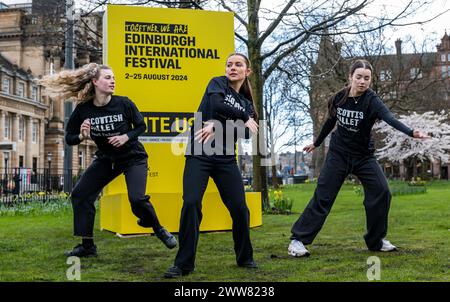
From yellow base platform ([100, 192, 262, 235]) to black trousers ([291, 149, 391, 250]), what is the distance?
249 cm

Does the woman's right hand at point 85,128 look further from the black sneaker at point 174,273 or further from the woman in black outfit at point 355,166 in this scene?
the woman in black outfit at point 355,166

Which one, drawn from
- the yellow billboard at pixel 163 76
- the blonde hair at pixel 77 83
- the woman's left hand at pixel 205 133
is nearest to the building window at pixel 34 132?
the yellow billboard at pixel 163 76

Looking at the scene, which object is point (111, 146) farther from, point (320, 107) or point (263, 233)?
point (320, 107)

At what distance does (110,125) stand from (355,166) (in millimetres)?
2642

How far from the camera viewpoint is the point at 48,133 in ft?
211

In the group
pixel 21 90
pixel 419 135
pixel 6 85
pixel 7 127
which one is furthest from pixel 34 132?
pixel 419 135

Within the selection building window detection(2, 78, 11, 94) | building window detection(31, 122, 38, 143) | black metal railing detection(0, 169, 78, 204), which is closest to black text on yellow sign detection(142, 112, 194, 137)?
black metal railing detection(0, 169, 78, 204)

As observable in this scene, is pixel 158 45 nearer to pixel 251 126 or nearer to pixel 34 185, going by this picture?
pixel 251 126

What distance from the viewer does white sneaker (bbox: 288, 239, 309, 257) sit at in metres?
5.82

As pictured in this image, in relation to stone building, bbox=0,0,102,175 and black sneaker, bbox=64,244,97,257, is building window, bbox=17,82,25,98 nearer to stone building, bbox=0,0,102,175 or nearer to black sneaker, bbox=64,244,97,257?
stone building, bbox=0,0,102,175

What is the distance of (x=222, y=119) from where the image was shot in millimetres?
5062

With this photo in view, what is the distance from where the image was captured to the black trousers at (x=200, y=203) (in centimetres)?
480

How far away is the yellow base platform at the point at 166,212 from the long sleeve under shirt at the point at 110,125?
226cm

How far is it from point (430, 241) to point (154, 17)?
16.0 ft
